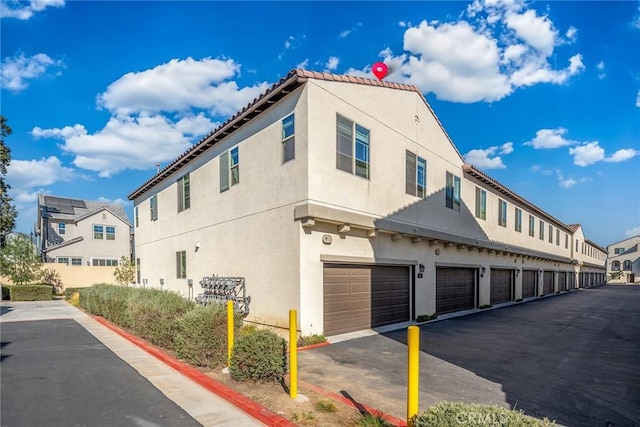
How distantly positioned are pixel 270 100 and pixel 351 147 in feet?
9.17

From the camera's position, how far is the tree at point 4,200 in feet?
89.2

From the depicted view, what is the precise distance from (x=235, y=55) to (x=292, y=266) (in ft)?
32.8

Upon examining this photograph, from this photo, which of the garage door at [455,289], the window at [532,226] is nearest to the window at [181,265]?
the garage door at [455,289]

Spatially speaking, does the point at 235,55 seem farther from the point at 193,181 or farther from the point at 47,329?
the point at 47,329

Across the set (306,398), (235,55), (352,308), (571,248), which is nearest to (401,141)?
(352,308)

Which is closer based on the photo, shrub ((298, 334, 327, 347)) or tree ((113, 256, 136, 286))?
shrub ((298, 334, 327, 347))

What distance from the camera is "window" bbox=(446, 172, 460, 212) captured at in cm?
1664

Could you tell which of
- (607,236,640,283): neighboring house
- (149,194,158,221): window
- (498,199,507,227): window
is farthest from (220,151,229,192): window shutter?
(607,236,640,283): neighboring house

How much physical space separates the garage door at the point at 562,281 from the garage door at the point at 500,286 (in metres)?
16.3

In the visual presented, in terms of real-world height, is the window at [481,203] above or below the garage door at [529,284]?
above

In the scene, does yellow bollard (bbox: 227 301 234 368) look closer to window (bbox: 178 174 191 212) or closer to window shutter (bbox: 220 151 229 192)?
window shutter (bbox: 220 151 229 192)

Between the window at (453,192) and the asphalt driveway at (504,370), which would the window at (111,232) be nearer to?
the window at (453,192)

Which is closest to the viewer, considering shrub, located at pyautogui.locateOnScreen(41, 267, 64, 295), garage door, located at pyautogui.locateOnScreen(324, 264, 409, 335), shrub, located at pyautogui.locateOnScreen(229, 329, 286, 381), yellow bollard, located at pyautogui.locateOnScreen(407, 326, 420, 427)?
yellow bollard, located at pyautogui.locateOnScreen(407, 326, 420, 427)

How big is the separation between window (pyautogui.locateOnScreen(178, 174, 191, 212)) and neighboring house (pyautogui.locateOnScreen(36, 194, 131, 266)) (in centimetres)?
2368
